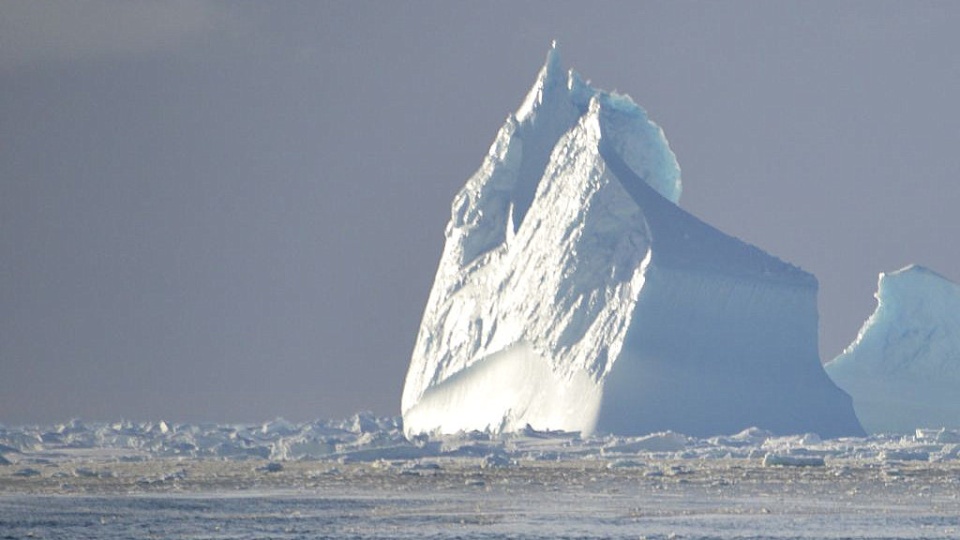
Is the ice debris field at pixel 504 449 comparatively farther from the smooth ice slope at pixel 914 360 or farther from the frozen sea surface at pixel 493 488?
the smooth ice slope at pixel 914 360

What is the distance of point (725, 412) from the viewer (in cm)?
4041

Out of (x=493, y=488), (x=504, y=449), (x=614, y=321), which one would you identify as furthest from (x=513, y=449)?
(x=493, y=488)

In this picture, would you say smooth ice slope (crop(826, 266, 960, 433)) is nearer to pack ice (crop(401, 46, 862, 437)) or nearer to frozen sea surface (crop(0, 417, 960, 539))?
pack ice (crop(401, 46, 862, 437))

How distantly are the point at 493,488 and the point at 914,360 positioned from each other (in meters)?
25.0

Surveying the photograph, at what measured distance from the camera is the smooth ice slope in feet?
152

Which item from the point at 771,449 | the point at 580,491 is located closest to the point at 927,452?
the point at 771,449

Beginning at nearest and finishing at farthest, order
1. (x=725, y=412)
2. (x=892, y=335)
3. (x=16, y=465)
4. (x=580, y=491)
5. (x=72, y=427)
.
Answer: (x=580, y=491), (x=16, y=465), (x=725, y=412), (x=892, y=335), (x=72, y=427)

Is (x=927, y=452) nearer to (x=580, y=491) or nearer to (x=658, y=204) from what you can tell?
(x=658, y=204)

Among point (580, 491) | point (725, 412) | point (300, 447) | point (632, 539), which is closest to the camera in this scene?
point (632, 539)

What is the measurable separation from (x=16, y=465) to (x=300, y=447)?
237 inches

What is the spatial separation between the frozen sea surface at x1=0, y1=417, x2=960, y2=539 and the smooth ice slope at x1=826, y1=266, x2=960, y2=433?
20.8 feet

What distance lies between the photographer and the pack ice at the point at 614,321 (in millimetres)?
39969

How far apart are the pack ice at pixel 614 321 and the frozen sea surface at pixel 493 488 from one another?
166 cm

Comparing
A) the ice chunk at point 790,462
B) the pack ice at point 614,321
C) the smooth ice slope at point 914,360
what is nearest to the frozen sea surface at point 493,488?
the ice chunk at point 790,462
